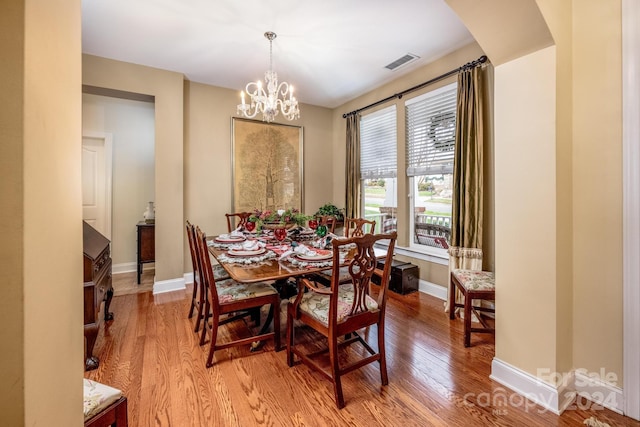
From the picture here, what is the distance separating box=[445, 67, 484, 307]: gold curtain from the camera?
110 inches

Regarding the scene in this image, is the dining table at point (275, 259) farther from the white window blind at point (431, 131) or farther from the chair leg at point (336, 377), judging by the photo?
the white window blind at point (431, 131)

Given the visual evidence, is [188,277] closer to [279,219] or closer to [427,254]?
[279,219]

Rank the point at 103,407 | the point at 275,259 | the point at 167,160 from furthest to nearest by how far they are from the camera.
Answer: the point at 167,160
the point at 275,259
the point at 103,407

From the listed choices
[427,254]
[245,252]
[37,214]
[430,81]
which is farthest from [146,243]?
[430,81]

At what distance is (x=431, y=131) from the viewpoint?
344 centimetres

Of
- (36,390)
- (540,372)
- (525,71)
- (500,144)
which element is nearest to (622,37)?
(525,71)

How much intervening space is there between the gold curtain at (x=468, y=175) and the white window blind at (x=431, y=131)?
9.6 inches

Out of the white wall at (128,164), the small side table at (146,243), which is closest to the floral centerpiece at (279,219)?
the small side table at (146,243)

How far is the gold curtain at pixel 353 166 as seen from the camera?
15.1ft

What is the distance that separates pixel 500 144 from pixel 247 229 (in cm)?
235

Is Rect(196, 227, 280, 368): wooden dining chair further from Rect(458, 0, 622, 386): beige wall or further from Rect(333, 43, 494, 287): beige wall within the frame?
Rect(333, 43, 494, 287): beige wall

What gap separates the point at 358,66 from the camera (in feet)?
11.7

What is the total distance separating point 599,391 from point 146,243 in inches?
188

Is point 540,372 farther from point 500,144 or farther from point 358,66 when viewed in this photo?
point 358,66
